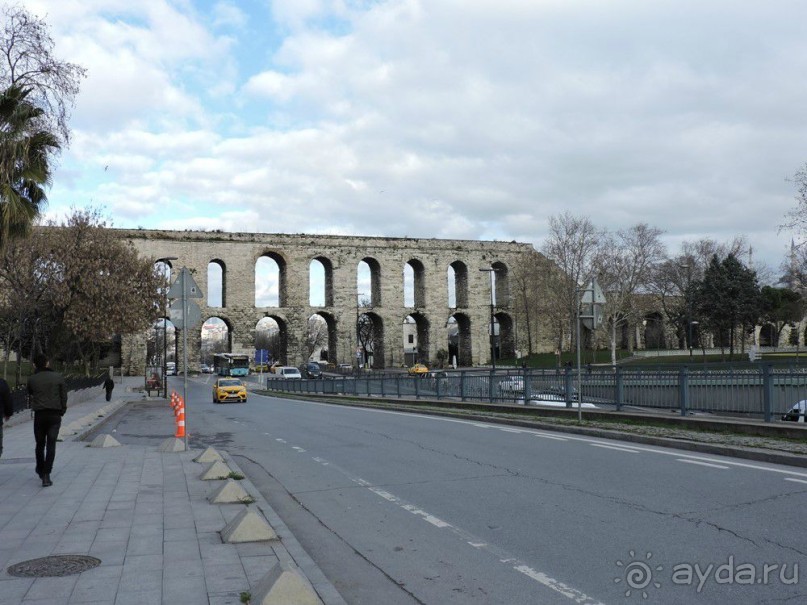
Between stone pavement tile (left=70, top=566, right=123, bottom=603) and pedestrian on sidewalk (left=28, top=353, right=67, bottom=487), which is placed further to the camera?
pedestrian on sidewalk (left=28, top=353, right=67, bottom=487)

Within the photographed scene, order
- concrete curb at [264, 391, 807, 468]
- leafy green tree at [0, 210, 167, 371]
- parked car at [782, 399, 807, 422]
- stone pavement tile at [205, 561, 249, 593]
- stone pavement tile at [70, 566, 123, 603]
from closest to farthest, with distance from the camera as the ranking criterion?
stone pavement tile at [70, 566, 123, 603], stone pavement tile at [205, 561, 249, 593], concrete curb at [264, 391, 807, 468], parked car at [782, 399, 807, 422], leafy green tree at [0, 210, 167, 371]

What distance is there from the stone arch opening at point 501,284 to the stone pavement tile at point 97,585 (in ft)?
266

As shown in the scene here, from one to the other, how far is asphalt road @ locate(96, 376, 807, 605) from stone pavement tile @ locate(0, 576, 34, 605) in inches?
84.1

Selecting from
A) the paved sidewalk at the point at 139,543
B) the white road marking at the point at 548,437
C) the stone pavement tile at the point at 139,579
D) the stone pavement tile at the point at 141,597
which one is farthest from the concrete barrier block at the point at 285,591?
the white road marking at the point at 548,437

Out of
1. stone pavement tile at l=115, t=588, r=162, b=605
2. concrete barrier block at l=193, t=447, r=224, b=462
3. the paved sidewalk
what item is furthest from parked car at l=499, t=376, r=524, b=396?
stone pavement tile at l=115, t=588, r=162, b=605

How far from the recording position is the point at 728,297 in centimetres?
6731

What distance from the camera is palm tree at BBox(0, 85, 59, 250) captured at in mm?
16219

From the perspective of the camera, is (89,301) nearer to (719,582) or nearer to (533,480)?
(533,480)

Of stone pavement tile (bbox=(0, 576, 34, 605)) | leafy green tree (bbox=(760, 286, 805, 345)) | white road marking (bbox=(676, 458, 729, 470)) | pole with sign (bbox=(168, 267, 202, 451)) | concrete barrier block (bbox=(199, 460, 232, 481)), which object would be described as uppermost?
leafy green tree (bbox=(760, 286, 805, 345))

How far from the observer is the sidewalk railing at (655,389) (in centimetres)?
1332

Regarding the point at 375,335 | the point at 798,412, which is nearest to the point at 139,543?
the point at 798,412

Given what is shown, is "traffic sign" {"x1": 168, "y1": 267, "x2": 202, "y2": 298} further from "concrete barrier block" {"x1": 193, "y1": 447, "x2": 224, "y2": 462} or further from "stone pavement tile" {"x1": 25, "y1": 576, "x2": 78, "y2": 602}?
"stone pavement tile" {"x1": 25, "y1": 576, "x2": 78, "y2": 602}

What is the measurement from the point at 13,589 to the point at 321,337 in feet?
390

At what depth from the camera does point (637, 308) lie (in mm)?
73438
